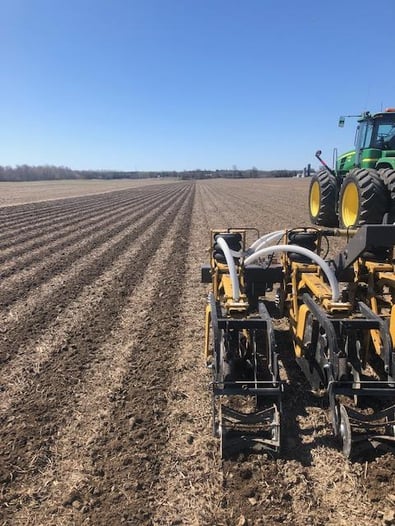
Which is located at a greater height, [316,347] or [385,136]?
[385,136]

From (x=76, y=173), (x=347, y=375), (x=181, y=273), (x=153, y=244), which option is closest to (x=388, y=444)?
(x=347, y=375)

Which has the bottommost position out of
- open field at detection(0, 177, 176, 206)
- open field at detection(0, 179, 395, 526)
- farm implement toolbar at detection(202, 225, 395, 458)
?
open field at detection(0, 177, 176, 206)

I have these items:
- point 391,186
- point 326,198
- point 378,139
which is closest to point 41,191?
point 326,198

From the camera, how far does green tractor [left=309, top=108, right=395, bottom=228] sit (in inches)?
339

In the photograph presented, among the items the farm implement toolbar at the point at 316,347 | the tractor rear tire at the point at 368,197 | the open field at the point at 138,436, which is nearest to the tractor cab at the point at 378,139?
the tractor rear tire at the point at 368,197

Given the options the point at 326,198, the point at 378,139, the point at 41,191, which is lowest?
the point at 41,191

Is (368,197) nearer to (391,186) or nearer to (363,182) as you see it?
(363,182)

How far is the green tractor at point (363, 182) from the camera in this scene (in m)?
8.60

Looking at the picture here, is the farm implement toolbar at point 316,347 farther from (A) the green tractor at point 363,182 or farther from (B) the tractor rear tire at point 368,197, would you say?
(B) the tractor rear tire at point 368,197

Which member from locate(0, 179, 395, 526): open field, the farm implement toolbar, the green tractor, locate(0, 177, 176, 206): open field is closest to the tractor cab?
the green tractor

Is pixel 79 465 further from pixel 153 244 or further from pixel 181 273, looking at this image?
pixel 153 244

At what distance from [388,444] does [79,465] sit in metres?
2.17

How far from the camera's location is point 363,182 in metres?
8.76

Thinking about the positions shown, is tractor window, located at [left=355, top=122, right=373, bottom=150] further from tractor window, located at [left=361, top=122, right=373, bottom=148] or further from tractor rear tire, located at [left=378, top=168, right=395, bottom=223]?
tractor rear tire, located at [left=378, top=168, right=395, bottom=223]
